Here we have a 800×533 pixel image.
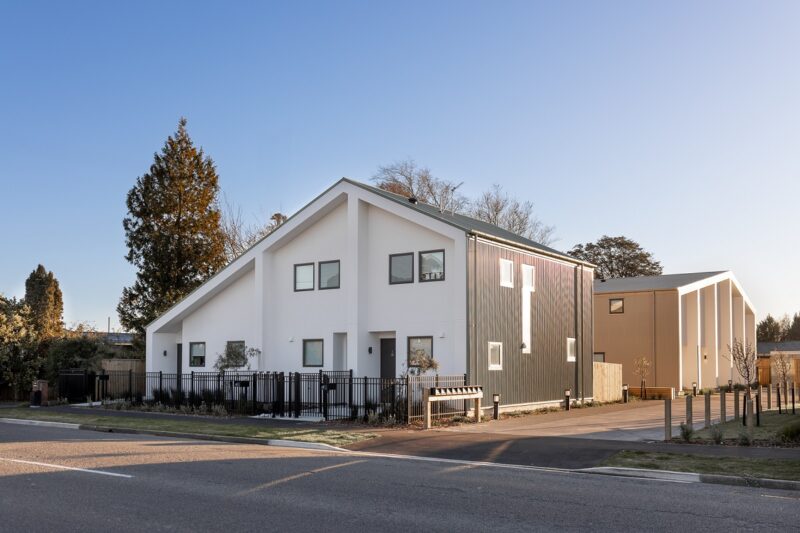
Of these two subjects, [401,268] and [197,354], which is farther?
[197,354]

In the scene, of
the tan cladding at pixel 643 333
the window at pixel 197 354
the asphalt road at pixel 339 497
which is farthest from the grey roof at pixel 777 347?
the asphalt road at pixel 339 497

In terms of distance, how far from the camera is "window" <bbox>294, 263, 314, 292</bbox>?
2931 cm

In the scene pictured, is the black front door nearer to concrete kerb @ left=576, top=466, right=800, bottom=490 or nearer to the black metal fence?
the black metal fence

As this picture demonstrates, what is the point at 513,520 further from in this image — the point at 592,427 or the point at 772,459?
the point at 592,427

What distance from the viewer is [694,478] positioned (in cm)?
1281

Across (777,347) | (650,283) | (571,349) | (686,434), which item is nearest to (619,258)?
(777,347)

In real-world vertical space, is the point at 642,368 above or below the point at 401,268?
below

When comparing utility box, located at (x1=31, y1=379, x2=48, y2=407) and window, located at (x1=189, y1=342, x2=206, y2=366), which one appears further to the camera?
window, located at (x1=189, y1=342, x2=206, y2=366)

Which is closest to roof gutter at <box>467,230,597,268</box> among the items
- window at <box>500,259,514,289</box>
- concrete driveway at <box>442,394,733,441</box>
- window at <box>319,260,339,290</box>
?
window at <box>500,259,514,289</box>

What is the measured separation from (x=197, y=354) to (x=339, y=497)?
2381cm

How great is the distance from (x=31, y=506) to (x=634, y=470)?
9.33 meters

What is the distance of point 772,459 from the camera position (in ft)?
46.5

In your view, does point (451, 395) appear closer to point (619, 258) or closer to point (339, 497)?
point (339, 497)

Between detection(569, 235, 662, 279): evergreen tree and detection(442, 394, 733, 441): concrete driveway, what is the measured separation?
143 ft
